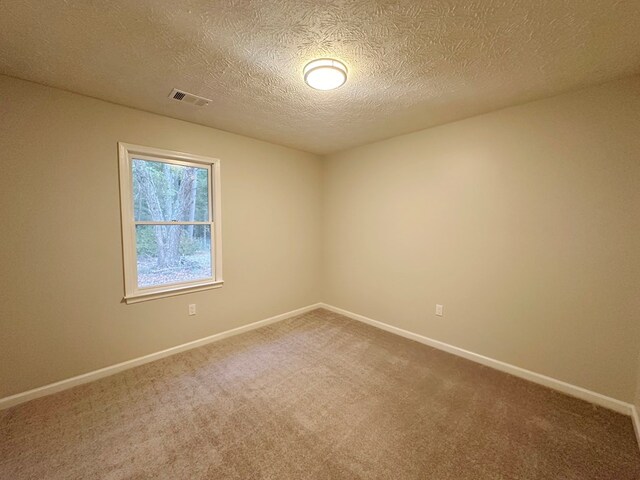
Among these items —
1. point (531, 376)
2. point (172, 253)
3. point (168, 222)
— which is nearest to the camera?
point (531, 376)

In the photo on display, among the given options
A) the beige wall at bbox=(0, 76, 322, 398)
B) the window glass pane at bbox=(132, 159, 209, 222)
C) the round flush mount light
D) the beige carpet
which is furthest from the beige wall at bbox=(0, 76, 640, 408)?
the round flush mount light

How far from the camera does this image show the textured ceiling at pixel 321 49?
4.27 feet

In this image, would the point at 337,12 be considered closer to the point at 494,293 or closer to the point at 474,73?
the point at 474,73

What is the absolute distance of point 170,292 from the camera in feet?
8.86

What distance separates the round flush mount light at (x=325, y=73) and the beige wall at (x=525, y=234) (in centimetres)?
156

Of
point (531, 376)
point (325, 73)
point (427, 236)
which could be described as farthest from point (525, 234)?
point (325, 73)

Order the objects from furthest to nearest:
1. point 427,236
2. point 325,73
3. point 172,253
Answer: point 427,236 → point 172,253 → point 325,73

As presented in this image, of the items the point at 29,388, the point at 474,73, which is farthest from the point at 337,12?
the point at 29,388

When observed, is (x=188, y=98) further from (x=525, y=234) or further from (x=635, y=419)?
(x=635, y=419)

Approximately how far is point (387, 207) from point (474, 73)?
1.69 metres

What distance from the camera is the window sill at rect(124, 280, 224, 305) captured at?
2473 millimetres

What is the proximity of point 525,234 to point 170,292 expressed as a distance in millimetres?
3424

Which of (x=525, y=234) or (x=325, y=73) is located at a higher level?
(x=325, y=73)

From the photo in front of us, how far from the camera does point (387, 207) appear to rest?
10.9 ft
